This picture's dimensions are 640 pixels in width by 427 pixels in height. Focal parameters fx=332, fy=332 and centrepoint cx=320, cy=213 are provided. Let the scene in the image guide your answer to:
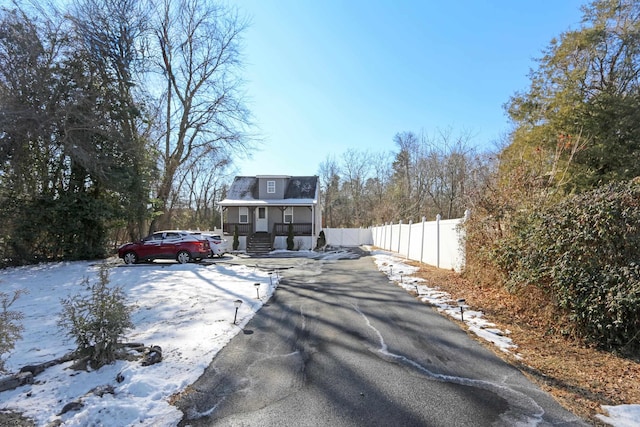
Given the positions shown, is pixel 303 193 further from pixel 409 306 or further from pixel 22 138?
pixel 409 306

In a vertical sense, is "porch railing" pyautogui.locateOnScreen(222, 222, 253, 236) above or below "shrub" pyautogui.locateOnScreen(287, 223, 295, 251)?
above

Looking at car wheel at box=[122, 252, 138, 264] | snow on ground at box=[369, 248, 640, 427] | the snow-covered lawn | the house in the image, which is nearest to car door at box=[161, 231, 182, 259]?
car wheel at box=[122, 252, 138, 264]

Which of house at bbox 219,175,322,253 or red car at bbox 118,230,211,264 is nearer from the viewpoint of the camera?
red car at bbox 118,230,211,264

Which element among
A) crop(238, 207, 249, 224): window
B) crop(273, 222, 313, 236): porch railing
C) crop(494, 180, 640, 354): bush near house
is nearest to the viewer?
crop(494, 180, 640, 354): bush near house

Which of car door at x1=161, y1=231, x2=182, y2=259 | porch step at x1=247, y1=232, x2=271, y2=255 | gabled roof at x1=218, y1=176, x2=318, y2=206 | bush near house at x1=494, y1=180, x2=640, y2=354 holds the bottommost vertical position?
porch step at x1=247, y1=232, x2=271, y2=255

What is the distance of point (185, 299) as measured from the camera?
7711 millimetres

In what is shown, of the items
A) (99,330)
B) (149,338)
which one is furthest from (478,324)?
(99,330)

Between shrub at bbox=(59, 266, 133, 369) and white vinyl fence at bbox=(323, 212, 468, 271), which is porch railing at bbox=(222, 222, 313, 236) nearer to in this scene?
white vinyl fence at bbox=(323, 212, 468, 271)

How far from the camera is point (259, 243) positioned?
23688mm

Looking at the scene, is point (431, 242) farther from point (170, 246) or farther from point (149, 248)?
point (149, 248)

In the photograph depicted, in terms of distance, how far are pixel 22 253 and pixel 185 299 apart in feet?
33.4

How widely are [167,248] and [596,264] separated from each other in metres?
14.7

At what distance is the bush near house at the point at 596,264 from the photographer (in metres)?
4.18

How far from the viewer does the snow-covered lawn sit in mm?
2967
